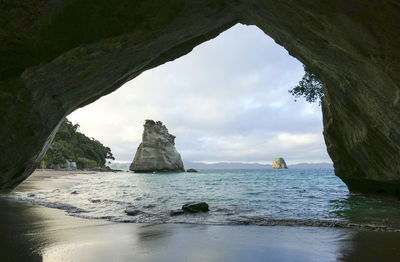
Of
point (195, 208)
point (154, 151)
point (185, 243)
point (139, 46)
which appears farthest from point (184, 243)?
point (154, 151)

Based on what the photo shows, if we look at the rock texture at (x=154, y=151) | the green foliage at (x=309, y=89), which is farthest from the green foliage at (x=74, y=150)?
the green foliage at (x=309, y=89)

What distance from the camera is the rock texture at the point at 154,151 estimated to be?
286 ft

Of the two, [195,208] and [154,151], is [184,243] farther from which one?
[154,151]

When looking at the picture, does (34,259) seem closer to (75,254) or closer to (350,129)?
(75,254)

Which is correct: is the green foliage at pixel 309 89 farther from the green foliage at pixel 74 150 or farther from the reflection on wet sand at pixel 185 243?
the green foliage at pixel 74 150

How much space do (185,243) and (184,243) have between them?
0.07 ft

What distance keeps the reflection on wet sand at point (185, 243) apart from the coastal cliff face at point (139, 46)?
374 centimetres

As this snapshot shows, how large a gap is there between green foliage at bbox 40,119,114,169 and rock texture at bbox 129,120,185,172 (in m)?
21.3

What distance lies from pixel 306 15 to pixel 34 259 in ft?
24.4

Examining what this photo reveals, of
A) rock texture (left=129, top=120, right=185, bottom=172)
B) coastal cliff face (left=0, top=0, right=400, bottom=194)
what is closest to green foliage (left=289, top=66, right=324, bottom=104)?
coastal cliff face (left=0, top=0, right=400, bottom=194)

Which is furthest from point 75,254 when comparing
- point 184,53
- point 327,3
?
point 184,53

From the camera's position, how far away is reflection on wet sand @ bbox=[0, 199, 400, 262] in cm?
484

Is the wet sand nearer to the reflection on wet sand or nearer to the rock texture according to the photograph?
the reflection on wet sand

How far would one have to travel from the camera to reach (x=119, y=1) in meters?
7.02
